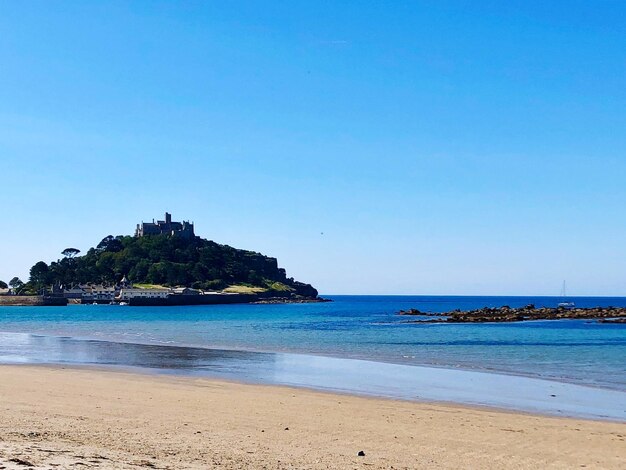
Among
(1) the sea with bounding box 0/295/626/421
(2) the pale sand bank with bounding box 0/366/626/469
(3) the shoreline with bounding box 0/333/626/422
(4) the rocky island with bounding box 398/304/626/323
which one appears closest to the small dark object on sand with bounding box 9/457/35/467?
(2) the pale sand bank with bounding box 0/366/626/469

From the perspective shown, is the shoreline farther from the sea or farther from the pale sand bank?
the pale sand bank

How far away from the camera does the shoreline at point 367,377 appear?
21.3 metres

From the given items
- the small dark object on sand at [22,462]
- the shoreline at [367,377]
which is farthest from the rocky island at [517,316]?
the small dark object on sand at [22,462]

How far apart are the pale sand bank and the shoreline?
2.12 meters

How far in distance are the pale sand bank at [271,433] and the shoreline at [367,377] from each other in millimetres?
2124

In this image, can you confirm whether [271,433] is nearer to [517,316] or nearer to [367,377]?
[367,377]

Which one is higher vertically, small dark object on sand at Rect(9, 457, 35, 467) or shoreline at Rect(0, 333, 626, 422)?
small dark object on sand at Rect(9, 457, 35, 467)

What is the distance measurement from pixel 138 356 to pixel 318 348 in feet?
41.6

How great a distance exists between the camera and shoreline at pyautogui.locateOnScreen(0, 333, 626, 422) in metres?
21.3

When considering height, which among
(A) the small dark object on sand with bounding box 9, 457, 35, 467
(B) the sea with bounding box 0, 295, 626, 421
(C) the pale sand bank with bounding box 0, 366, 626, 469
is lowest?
(B) the sea with bounding box 0, 295, 626, 421

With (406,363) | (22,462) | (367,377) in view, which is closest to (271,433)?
(22,462)

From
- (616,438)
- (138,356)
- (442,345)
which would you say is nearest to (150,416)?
(616,438)

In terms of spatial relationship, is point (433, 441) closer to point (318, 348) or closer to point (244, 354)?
point (244, 354)

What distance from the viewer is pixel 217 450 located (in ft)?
41.2
